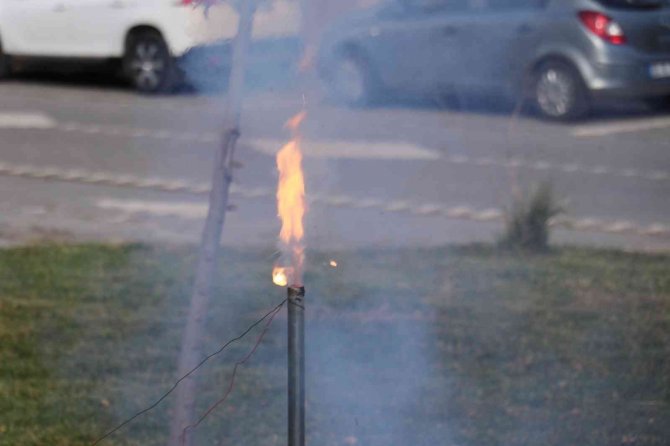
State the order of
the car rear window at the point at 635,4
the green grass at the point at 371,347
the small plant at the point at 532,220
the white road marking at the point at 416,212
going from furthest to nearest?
the car rear window at the point at 635,4 < the white road marking at the point at 416,212 < the small plant at the point at 532,220 < the green grass at the point at 371,347

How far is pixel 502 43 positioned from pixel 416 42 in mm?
1850

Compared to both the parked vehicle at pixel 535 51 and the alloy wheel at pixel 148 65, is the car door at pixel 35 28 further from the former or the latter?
the parked vehicle at pixel 535 51

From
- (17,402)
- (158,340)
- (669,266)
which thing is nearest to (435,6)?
(669,266)

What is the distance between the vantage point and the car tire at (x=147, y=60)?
14.4 metres

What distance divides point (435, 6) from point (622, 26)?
77.0 inches

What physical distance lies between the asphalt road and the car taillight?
95 cm

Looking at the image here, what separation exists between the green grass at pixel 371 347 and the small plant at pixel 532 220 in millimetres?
96

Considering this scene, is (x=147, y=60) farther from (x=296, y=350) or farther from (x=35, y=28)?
(x=296, y=350)

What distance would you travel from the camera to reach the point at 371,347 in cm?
571

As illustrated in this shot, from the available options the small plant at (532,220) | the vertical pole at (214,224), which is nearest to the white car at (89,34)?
the small plant at (532,220)

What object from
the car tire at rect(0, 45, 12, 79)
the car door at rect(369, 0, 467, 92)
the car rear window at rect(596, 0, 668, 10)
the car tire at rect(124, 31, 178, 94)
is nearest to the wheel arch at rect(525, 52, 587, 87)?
the car rear window at rect(596, 0, 668, 10)

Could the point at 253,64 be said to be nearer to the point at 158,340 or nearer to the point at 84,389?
the point at 84,389

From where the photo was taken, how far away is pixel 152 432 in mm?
4797

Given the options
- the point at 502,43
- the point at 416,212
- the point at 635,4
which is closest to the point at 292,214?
the point at 416,212
